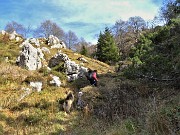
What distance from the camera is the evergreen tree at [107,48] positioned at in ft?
128

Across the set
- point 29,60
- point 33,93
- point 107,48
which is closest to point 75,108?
point 33,93

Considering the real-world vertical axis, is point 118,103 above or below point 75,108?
above

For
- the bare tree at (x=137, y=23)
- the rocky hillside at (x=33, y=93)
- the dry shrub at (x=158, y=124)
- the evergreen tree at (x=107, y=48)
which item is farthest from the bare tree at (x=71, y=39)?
the dry shrub at (x=158, y=124)

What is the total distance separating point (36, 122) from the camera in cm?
1205

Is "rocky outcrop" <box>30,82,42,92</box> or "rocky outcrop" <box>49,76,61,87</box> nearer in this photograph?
"rocky outcrop" <box>30,82,42,92</box>

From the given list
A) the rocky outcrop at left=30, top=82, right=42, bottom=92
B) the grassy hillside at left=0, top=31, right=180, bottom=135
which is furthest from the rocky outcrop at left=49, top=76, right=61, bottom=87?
the rocky outcrop at left=30, top=82, right=42, bottom=92

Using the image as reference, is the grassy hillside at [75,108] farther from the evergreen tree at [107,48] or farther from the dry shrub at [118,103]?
the evergreen tree at [107,48]

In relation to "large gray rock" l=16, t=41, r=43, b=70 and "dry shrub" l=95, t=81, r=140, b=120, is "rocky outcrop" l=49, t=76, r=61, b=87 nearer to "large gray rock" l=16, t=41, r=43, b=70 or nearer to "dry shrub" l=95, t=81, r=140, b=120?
"large gray rock" l=16, t=41, r=43, b=70

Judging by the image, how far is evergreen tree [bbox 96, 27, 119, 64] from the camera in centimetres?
3900

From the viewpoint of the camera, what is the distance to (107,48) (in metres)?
39.3

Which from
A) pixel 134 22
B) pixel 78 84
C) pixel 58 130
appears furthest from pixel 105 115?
pixel 134 22

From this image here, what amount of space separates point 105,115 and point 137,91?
3.27 m

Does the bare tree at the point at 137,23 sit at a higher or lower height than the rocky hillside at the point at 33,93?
higher

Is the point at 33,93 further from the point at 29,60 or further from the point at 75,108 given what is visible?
the point at 29,60
